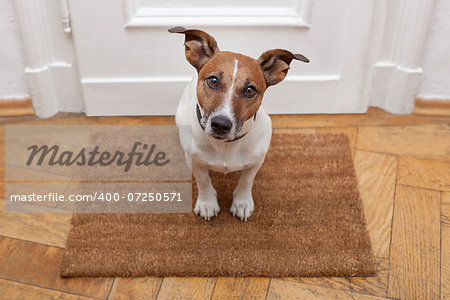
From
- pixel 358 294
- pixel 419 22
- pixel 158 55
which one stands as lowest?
pixel 358 294

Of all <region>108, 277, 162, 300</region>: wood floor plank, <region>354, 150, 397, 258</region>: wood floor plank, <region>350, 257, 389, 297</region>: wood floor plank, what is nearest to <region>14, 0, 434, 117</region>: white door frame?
<region>354, 150, 397, 258</region>: wood floor plank

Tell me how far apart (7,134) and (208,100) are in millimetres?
1136

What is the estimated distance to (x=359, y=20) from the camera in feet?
6.46

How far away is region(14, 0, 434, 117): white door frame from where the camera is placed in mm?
1958

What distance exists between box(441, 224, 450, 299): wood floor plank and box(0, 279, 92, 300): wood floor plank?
3.60 feet

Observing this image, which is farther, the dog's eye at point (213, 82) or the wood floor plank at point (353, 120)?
the wood floor plank at point (353, 120)

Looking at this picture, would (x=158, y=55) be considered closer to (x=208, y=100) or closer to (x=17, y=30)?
(x=17, y=30)

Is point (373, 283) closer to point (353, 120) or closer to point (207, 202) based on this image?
point (207, 202)

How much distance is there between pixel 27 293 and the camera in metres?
1.51

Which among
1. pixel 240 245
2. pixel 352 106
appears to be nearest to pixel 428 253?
pixel 240 245

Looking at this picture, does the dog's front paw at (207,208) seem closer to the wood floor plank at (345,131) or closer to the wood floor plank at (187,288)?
the wood floor plank at (187,288)

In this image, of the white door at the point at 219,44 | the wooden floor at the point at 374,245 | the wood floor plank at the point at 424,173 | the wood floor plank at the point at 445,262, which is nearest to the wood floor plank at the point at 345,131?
the wooden floor at the point at 374,245

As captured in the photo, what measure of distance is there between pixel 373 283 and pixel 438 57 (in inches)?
42.3

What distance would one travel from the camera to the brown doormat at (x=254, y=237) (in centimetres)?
157
